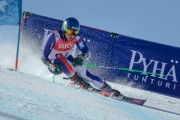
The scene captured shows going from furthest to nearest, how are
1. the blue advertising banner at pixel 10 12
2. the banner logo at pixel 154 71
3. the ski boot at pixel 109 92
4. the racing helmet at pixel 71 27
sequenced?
the banner logo at pixel 154 71 → the blue advertising banner at pixel 10 12 → the racing helmet at pixel 71 27 → the ski boot at pixel 109 92

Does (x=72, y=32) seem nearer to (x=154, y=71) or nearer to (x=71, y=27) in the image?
(x=71, y=27)

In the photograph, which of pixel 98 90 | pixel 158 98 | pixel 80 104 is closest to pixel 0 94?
pixel 80 104

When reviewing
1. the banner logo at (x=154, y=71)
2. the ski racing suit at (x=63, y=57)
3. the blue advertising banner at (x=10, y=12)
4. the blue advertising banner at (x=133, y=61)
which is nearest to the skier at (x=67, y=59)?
the ski racing suit at (x=63, y=57)

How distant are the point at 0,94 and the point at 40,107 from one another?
1.40 feet

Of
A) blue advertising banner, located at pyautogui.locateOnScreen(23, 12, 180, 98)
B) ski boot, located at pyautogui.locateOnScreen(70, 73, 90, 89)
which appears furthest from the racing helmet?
blue advertising banner, located at pyautogui.locateOnScreen(23, 12, 180, 98)

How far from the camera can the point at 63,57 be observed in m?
7.86

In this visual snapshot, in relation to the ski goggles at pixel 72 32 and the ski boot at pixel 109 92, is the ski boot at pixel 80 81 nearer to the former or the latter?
the ski boot at pixel 109 92

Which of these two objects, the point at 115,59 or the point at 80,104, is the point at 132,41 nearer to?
the point at 115,59

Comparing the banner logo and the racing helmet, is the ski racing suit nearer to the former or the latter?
the racing helmet

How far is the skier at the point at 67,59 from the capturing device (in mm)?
7504

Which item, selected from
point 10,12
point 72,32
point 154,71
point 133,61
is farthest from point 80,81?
point 154,71

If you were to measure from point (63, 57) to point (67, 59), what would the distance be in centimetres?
11

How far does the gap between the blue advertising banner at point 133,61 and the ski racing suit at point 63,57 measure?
1.41m

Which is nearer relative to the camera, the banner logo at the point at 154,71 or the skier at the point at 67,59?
the skier at the point at 67,59
